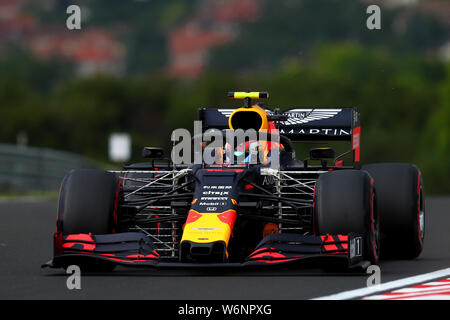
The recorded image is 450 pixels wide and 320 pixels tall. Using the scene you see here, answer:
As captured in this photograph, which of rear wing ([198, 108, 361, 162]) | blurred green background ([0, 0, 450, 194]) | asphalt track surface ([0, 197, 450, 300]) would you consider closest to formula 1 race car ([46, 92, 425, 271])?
asphalt track surface ([0, 197, 450, 300])

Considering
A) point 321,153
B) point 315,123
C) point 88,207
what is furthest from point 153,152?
point 315,123

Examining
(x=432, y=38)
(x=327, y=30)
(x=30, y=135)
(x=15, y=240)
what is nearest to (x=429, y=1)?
(x=432, y=38)

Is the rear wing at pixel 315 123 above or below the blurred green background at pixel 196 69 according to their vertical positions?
below

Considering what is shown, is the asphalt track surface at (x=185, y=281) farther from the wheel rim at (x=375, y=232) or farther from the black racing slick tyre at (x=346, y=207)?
the black racing slick tyre at (x=346, y=207)

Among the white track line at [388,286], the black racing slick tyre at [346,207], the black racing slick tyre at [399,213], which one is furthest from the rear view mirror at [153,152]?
the white track line at [388,286]

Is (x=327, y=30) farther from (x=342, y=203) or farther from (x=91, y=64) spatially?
(x=342, y=203)

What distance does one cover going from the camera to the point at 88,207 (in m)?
9.56

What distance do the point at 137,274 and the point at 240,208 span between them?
1094 mm

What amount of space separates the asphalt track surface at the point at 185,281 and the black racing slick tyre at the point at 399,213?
0.65ft

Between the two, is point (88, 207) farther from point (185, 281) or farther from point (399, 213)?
point (399, 213)

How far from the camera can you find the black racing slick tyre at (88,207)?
9.52 metres

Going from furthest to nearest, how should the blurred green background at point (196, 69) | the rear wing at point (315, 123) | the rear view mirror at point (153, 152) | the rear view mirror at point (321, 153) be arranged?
the blurred green background at point (196, 69)
the rear wing at point (315, 123)
the rear view mirror at point (153, 152)
the rear view mirror at point (321, 153)

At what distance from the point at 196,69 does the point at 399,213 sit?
50378 mm

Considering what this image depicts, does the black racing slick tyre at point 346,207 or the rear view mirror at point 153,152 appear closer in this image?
the black racing slick tyre at point 346,207
